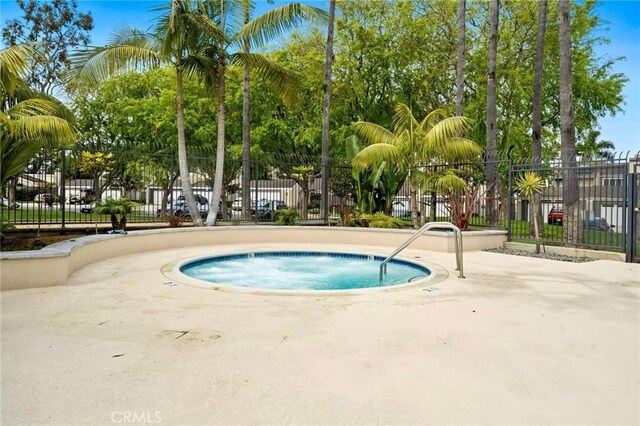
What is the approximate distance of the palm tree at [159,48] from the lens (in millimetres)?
10352

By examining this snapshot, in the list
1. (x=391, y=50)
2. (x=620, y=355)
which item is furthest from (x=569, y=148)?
(x=391, y=50)

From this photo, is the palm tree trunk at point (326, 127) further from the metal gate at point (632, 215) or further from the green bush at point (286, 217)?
the metal gate at point (632, 215)

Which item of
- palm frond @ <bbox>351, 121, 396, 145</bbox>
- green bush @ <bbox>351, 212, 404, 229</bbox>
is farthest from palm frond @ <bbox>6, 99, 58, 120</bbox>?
palm frond @ <bbox>351, 121, 396, 145</bbox>

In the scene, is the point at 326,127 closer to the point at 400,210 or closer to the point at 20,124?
the point at 400,210

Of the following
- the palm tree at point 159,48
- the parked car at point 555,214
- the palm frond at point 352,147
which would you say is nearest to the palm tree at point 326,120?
the palm frond at point 352,147

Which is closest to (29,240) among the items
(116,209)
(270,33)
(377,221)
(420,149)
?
(116,209)

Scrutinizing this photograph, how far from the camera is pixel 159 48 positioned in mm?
11344

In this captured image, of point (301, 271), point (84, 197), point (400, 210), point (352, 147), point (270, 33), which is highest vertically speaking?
point (270, 33)

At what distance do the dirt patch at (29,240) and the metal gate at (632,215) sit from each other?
11.3 metres

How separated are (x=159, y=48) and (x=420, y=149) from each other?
7.74 m

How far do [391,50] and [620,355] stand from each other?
67.5 ft

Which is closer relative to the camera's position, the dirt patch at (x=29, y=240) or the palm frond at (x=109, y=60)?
the dirt patch at (x=29, y=240)

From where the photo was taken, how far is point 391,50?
21.8 m

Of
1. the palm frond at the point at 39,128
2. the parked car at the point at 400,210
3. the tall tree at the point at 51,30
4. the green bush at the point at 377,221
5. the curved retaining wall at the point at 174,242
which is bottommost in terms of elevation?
the curved retaining wall at the point at 174,242
